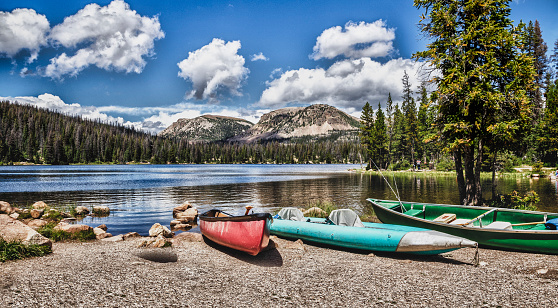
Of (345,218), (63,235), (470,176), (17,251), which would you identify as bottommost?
(63,235)

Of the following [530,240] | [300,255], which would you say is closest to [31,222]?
[300,255]

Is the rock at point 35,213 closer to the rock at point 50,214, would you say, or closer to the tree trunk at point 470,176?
the rock at point 50,214

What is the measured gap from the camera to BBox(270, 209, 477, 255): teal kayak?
9133 mm

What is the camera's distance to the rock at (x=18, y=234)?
9594 millimetres

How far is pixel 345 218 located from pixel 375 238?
2.23m

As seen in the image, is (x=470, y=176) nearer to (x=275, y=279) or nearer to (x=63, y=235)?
(x=275, y=279)

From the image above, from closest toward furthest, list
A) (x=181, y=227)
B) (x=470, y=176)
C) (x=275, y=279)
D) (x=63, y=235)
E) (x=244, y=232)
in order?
1. (x=275, y=279)
2. (x=244, y=232)
3. (x=63, y=235)
4. (x=181, y=227)
5. (x=470, y=176)

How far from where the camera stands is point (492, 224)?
1162cm

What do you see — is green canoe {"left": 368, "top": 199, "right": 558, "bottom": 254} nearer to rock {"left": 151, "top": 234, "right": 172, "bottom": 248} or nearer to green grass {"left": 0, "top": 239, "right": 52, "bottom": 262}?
rock {"left": 151, "top": 234, "right": 172, "bottom": 248}

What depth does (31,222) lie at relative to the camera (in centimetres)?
1493

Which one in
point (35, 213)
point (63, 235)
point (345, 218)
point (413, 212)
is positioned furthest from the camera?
point (35, 213)

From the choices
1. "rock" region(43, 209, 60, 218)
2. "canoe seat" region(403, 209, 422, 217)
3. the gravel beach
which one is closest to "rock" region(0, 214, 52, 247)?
the gravel beach

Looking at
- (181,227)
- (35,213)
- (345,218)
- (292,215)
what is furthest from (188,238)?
(35,213)

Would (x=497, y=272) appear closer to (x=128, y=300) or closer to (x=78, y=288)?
(x=128, y=300)
